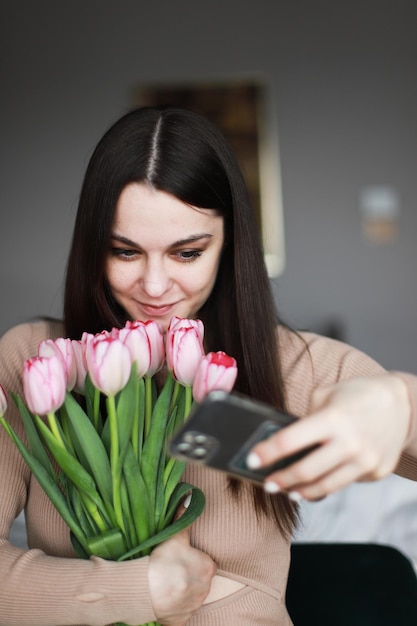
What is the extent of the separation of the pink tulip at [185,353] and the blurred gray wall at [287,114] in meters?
3.78

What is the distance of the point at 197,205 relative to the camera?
1.17 metres

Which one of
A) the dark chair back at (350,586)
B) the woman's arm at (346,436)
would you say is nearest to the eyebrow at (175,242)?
the woman's arm at (346,436)

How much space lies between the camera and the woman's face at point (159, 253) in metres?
1.13

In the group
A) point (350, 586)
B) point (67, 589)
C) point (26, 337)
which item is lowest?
point (350, 586)

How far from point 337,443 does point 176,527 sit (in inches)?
12.0

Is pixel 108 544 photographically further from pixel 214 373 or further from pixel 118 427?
pixel 214 373

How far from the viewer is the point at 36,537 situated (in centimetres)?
119

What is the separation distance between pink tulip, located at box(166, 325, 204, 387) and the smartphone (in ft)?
0.51

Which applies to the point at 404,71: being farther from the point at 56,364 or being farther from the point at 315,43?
the point at 56,364

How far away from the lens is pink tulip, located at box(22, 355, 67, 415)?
2.34 ft

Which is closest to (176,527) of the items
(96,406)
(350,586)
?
(96,406)

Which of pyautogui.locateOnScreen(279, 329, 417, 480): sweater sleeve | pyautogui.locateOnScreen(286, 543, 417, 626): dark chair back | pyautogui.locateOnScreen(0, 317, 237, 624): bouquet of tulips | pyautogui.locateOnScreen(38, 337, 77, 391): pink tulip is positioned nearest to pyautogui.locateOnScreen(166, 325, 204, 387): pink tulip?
pyautogui.locateOnScreen(0, 317, 237, 624): bouquet of tulips

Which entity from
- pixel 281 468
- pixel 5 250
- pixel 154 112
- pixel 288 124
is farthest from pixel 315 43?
pixel 281 468

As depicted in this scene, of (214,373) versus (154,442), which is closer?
(214,373)
